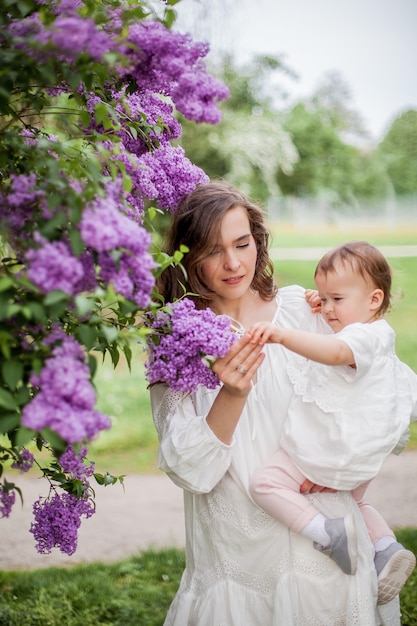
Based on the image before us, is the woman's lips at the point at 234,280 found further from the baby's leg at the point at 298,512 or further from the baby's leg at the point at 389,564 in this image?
the baby's leg at the point at 389,564

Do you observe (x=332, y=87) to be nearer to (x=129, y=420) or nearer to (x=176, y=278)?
(x=129, y=420)

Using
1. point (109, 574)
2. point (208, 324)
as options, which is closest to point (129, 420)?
point (109, 574)

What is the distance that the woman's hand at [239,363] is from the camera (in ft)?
7.13

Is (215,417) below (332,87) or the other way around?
below

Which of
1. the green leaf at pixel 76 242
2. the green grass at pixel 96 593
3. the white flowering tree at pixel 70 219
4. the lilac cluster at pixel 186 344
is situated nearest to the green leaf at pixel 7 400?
the white flowering tree at pixel 70 219

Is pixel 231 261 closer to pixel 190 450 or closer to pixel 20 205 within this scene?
pixel 190 450

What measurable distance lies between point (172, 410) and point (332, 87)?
30492 millimetres

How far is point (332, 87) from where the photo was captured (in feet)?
102

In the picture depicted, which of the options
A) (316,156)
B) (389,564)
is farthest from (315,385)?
(316,156)

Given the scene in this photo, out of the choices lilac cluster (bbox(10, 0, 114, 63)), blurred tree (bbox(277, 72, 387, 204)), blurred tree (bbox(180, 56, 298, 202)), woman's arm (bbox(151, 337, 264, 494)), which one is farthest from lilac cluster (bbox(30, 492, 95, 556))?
blurred tree (bbox(277, 72, 387, 204))

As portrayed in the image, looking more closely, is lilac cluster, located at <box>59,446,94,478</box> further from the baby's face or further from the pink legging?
the baby's face

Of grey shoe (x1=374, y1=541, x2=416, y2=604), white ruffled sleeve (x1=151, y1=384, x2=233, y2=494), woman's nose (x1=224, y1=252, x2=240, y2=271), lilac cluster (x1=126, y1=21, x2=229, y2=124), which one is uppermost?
lilac cluster (x1=126, y1=21, x2=229, y2=124)

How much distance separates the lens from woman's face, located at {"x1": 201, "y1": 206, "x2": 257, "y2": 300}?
2.60m

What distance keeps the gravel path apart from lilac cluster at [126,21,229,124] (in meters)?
3.53
